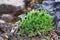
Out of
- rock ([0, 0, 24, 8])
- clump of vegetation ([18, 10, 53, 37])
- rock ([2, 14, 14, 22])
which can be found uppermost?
clump of vegetation ([18, 10, 53, 37])

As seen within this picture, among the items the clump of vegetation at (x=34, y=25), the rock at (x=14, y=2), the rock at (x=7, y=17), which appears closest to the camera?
the clump of vegetation at (x=34, y=25)

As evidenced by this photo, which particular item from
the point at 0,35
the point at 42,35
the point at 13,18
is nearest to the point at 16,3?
the point at 13,18

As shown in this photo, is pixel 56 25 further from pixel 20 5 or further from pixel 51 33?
pixel 20 5

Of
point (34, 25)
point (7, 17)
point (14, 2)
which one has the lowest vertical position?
point (7, 17)

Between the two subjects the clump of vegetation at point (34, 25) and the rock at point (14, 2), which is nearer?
the clump of vegetation at point (34, 25)

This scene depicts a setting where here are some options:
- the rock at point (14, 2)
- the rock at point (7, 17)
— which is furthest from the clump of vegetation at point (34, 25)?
the rock at point (14, 2)

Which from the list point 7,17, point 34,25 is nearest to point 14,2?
point 7,17

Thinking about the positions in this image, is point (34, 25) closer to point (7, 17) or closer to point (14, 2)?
point (7, 17)

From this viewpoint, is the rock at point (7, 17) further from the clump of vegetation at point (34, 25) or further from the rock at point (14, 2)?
the clump of vegetation at point (34, 25)

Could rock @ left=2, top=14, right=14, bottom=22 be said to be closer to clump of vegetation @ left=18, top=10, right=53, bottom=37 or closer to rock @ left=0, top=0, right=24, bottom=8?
rock @ left=0, top=0, right=24, bottom=8

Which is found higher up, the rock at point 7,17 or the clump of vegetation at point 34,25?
the clump of vegetation at point 34,25

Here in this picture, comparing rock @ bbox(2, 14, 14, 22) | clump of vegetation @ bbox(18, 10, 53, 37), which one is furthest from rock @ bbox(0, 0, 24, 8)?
clump of vegetation @ bbox(18, 10, 53, 37)
